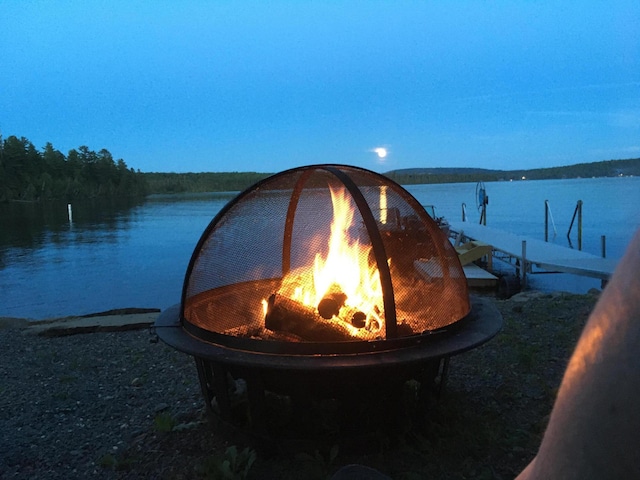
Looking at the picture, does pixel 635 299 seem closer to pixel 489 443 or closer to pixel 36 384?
pixel 489 443

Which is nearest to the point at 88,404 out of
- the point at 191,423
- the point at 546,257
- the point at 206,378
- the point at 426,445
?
the point at 191,423

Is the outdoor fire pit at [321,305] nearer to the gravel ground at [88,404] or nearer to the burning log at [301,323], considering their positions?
the burning log at [301,323]

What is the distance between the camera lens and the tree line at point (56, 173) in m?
77.1

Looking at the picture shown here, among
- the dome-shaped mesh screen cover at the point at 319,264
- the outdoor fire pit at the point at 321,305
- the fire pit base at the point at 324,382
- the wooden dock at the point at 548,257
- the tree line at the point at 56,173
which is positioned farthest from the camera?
the tree line at the point at 56,173

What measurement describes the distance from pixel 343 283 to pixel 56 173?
96.5 metres

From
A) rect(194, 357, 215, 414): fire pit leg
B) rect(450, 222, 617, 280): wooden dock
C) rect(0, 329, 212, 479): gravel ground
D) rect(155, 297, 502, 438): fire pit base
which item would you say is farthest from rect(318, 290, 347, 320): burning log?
rect(450, 222, 617, 280): wooden dock

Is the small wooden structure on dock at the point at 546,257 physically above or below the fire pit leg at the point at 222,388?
below

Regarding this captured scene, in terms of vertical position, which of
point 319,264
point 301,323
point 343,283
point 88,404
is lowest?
point 88,404

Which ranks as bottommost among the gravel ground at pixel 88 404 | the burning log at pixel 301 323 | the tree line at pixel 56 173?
the gravel ground at pixel 88 404

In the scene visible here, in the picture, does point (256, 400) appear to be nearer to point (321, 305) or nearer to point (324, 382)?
point (324, 382)

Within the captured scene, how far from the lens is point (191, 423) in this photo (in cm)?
371

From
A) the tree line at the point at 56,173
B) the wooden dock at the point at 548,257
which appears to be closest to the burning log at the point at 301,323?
the wooden dock at the point at 548,257

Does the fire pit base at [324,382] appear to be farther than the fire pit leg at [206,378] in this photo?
No

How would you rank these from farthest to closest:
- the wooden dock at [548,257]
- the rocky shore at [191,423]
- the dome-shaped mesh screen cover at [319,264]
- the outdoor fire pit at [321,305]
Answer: the wooden dock at [548,257], the dome-shaped mesh screen cover at [319,264], the rocky shore at [191,423], the outdoor fire pit at [321,305]
